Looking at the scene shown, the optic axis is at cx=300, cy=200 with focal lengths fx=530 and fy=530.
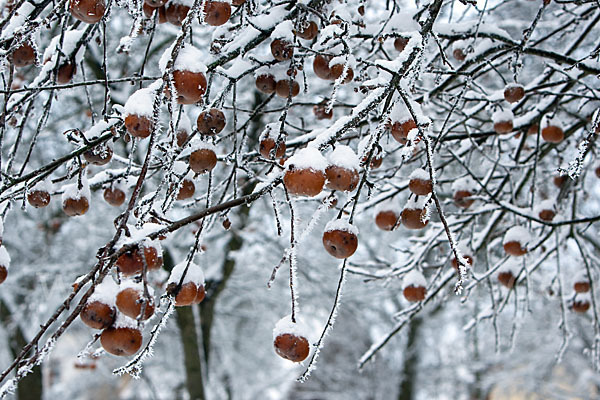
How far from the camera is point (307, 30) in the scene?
1905 millimetres

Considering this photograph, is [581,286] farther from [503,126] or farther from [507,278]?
[503,126]

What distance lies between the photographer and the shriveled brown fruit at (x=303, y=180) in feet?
4.19

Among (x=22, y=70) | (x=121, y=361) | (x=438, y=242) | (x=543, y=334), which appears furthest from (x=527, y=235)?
(x=543, y=334)

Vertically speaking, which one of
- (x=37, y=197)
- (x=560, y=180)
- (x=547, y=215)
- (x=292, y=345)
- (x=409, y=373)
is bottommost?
(x=292, y=345)

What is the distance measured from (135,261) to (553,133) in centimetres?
219

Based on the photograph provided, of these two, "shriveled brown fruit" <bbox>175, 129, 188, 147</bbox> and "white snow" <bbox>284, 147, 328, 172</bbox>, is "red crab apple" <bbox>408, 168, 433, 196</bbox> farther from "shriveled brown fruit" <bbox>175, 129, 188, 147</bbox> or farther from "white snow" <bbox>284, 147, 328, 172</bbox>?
"shriveled brown fruit" <bbox>175, 129, 188, 147</bbox>

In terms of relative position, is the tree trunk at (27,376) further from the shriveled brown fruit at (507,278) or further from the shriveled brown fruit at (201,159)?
the shriveled brown fruit at (201,159)

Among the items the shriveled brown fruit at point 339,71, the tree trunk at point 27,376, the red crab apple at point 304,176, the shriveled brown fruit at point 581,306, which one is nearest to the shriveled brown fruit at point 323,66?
the shriveled brown fruit at point 339,71

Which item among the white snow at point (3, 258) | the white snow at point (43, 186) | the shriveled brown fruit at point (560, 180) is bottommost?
the white snow at point (3, 258)

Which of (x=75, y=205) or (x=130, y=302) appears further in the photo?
(x=75, y=205)

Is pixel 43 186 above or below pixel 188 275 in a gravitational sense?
above

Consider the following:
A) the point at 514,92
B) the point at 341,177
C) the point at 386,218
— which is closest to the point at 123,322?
the point at 341,177

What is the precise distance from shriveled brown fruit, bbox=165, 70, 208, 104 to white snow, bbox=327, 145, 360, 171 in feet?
1.29

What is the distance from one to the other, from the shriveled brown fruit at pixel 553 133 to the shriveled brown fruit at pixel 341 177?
5.62 feet
